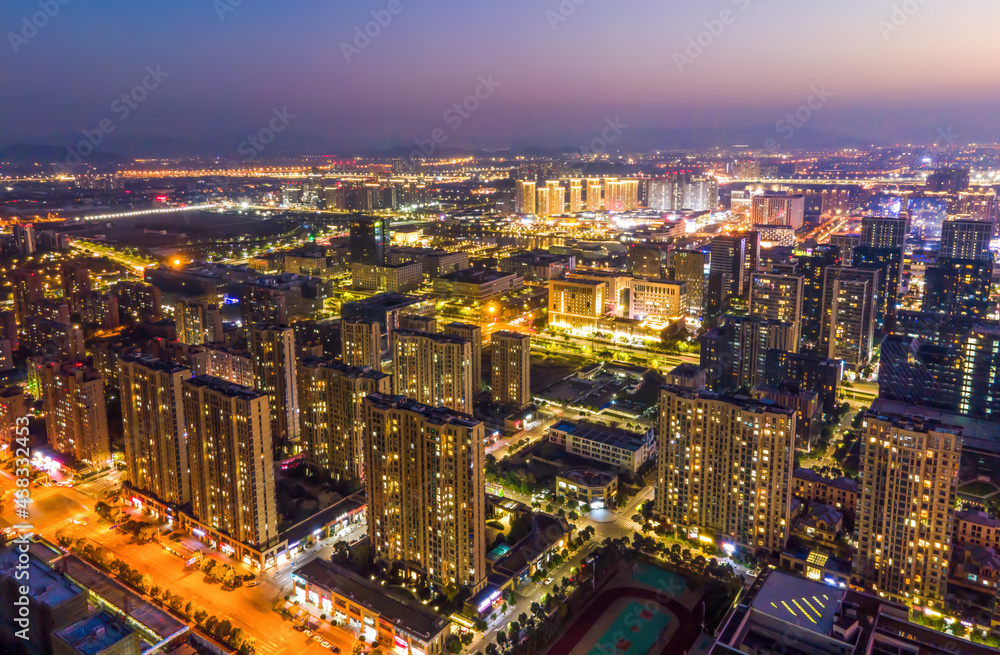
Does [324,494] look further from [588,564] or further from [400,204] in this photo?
[400,204]

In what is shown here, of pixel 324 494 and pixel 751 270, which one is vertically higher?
pixel 751 270

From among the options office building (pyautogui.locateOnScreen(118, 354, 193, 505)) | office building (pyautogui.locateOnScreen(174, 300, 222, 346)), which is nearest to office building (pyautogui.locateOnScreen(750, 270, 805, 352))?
office building (pyautogui.locateOnScreen(174, 300, 222, 346))

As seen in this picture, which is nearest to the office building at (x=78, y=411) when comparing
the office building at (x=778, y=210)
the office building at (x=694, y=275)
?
the office building at (x=694, y=275)

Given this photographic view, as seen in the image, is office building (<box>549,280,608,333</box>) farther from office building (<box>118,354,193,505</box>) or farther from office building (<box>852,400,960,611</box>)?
office building (<box>118,354,193,505</box>)

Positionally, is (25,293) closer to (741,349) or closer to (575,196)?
(741,349)

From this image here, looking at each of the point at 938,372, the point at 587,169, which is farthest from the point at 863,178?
the point at 938,372

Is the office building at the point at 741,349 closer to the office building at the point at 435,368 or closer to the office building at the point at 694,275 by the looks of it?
the office building at the point at 435,368
